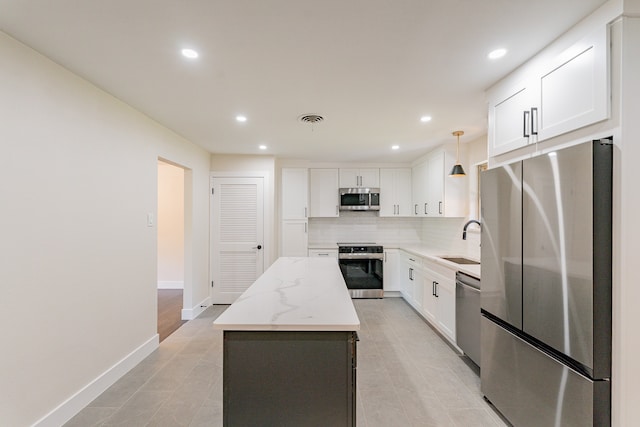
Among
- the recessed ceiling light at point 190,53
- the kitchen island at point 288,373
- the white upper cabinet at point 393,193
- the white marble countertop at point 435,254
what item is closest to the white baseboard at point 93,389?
the kitchen island at point 288,373

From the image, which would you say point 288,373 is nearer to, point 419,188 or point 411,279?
point 411,279

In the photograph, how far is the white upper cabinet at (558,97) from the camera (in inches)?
55.2

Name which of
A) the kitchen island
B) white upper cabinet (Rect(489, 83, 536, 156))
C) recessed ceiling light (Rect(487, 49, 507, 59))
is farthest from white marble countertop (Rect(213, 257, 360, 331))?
recessed ceiling light (Rect(487, 49, 507, 59))

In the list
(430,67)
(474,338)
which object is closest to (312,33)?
(430,67)

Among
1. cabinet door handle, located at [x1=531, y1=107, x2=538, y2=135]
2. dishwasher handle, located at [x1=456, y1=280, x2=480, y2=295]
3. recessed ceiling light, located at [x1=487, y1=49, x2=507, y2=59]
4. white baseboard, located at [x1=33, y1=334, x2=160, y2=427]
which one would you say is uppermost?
recessed ceiling light, located at [x1=487, y1=49, x2=507, y2=59]

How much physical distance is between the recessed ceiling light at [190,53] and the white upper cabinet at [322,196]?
359cm

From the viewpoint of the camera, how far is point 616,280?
53.5 inches

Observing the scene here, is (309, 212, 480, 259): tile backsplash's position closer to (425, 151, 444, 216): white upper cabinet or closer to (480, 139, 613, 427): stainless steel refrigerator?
(425, 151, 444, 216): white upper cabinet

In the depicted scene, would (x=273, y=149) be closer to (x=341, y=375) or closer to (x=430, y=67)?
(x=430, y=67)

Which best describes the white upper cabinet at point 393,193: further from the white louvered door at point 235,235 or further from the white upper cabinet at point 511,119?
the white upper cabinet at point 511,119

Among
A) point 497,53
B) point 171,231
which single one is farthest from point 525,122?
point 171,231

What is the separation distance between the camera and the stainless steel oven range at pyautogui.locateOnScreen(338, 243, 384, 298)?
507 cm

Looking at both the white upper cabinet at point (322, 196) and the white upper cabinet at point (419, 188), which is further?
the white upper cabinet at point (322, 196)

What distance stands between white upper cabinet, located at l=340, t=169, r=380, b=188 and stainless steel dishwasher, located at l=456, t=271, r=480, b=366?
8.92ft
